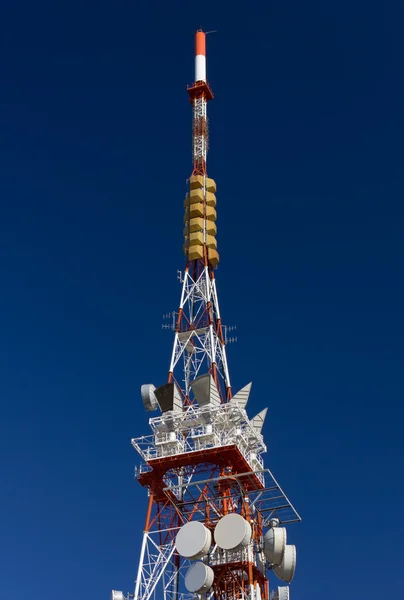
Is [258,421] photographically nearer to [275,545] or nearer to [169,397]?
[169,397]

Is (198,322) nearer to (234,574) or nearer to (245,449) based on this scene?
(245,449)

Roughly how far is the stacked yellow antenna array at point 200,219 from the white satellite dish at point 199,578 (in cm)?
3011

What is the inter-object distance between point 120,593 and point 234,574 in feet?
27.8

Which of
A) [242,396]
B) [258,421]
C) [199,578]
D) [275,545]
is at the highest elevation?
[242,396]

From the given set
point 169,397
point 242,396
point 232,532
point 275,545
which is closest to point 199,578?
point 232,532

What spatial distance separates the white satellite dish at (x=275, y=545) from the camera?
6656cm

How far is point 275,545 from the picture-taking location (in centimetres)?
6656

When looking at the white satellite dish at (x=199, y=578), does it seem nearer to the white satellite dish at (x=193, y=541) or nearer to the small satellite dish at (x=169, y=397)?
the white satellite dish at (x=193, y=541)

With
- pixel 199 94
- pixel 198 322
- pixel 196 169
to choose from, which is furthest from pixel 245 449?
pixel 199 94

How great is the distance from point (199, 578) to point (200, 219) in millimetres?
34903

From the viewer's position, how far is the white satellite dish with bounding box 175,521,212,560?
2598 inches

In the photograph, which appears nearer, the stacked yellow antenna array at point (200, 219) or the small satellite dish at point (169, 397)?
the small satellite dish at point (169, 397)

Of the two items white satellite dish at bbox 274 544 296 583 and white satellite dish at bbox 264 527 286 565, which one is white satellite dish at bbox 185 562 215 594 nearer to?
white satellite dish at bbox 264 527 286 565

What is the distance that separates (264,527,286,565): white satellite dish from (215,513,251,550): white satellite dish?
1.65 metres
